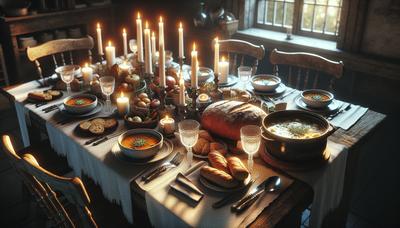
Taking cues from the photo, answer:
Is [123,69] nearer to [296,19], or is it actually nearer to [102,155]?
[102,155]

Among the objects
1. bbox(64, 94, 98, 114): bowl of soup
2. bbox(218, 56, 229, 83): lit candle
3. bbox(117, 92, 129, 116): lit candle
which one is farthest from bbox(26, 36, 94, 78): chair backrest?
bbox(218, 56, 229, 83): lit candle

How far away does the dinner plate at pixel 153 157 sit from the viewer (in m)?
1.50

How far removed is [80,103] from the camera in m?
1.95

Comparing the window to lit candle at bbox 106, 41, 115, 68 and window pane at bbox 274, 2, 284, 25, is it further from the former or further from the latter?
lit candle at bbox 106, 41, 115, 68

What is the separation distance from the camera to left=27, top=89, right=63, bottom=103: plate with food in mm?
2021

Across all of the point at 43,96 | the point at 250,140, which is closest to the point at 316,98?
the point at 250,140

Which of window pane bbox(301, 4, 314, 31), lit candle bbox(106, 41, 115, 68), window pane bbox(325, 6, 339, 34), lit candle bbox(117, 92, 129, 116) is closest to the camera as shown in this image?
lit candle bbox(117, 92, 129, 116)

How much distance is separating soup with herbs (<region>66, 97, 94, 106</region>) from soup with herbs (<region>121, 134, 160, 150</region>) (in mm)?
440

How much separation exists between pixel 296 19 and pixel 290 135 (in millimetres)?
2069

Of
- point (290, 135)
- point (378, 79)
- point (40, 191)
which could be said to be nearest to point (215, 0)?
A: point (378, 79)

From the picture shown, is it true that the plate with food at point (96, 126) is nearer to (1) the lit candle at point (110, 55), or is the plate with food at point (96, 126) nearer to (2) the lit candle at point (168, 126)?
(2) the lit candle at point (168, 126)

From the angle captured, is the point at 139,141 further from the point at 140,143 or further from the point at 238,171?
the point at 238,171

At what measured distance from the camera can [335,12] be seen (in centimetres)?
311

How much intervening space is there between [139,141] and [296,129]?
2.02ft
